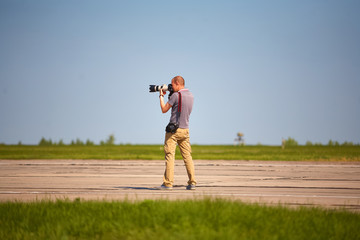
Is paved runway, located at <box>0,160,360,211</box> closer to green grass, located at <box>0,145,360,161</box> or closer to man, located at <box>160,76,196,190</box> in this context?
man, located at <box>160,76,196,190</box>

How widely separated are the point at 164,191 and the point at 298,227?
465cm

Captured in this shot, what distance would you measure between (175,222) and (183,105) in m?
4.68

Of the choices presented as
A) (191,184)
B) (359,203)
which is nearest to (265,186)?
(191,184)

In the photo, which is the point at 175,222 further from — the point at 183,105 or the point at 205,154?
the point at 205,154

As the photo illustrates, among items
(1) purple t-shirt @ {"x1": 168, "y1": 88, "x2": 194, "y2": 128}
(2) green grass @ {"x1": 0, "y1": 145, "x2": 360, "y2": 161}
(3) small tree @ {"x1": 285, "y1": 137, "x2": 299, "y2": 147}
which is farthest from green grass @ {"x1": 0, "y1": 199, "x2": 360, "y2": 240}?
(3) small tree @ {"x1": 285, "y1": 137, "x2": 299, "y2": 147}

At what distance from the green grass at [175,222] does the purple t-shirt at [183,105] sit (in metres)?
3.48

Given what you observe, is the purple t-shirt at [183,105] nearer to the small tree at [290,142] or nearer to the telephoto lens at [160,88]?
the telephoto lens at [160,88]

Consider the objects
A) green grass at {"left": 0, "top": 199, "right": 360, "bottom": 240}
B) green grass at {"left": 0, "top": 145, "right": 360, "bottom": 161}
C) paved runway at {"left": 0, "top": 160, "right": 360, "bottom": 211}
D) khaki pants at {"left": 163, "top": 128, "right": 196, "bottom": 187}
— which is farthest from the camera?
green grass at {"left": 0, "top": 145, "right": 360, "bottom": 161}

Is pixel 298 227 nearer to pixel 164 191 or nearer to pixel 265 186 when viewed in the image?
pixel 164 191

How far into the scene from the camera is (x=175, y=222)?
658 centimetres

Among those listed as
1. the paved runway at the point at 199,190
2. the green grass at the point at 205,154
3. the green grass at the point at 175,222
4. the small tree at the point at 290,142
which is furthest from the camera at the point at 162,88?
the small tree at the point at 290,142

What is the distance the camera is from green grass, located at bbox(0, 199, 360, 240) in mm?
6168

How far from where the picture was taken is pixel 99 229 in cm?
647

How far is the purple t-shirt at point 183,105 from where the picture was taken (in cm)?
1095
